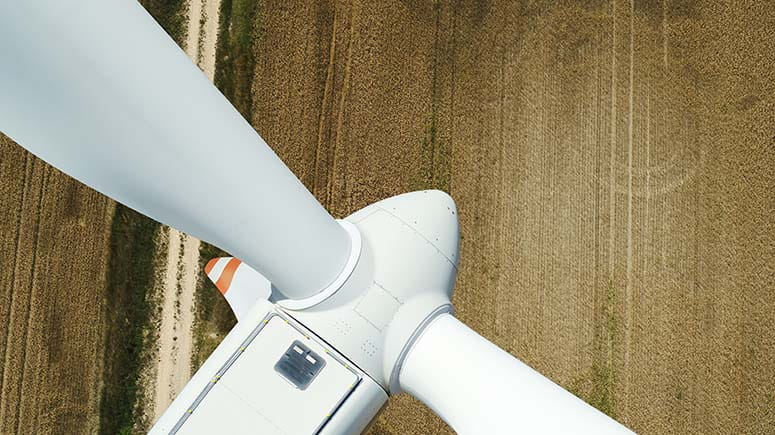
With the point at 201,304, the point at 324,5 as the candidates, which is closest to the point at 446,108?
the point at 324,5

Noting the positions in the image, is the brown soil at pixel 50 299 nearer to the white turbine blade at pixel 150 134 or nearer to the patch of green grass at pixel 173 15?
the patch of green grass at pixel 173 15

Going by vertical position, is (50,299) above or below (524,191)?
below

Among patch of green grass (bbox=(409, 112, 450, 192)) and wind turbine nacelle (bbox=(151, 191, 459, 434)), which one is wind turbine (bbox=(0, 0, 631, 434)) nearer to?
wind turbine nacelle (bbox=(151, 191, 459, 434))

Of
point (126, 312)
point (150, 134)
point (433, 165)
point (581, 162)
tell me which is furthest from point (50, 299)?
point (581, 162)

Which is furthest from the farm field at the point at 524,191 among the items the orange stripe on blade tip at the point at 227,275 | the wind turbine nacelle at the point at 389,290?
the wind turbine nacelle at the point at 389,290

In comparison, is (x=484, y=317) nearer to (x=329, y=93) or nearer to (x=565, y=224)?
(x=565, y=224)

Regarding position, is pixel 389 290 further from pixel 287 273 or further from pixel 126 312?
pixel 126 312
